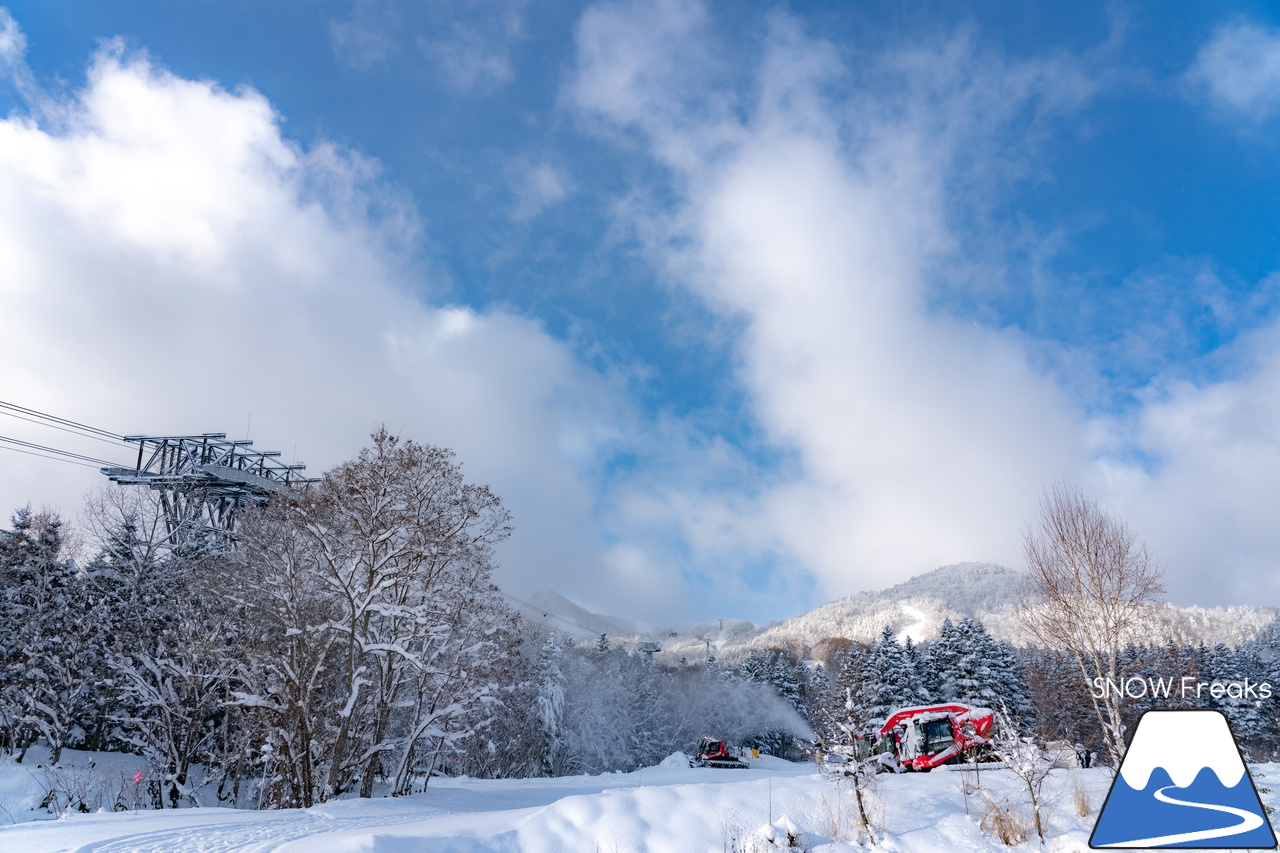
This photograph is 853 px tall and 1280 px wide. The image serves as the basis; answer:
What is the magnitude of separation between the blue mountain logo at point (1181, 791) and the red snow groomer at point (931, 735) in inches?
741

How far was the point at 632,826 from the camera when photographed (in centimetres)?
853

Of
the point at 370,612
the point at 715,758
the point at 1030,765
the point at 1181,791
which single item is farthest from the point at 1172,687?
the point at 715,758

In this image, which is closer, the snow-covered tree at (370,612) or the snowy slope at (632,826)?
the snowy slope at (632,826)

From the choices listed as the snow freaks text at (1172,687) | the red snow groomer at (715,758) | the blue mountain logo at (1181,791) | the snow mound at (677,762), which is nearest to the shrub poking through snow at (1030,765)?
the snow freaks text at (1172,687)

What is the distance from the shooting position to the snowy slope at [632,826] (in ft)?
26.3

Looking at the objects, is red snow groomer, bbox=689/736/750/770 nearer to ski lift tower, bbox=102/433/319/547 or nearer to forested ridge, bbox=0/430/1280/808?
forested ridge, bbox=0/430/1280/808

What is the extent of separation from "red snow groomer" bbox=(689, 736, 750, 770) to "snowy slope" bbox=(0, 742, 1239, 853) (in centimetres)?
2934

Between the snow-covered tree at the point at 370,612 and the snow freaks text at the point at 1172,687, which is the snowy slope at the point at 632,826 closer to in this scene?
the snow freaks text at the point at 1172,687

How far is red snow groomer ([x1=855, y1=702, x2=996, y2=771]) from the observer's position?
68.3ft

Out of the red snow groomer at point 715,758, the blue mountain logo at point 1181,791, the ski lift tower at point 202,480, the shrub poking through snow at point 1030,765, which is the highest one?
the ski lift tower at point 202,480

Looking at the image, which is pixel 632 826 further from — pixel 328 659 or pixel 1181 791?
pixel 328 659

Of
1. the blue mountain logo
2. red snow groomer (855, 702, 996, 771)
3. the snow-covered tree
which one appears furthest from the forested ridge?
red snow groomer (855, 702, 996, 771)

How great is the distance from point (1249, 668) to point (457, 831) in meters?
70.7

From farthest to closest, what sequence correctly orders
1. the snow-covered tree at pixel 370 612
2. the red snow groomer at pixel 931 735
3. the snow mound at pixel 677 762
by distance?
the snow mound at pixel 677 762, the red snow groomer at pixel 931 735, the snow-covered tree at pixel 370 612
